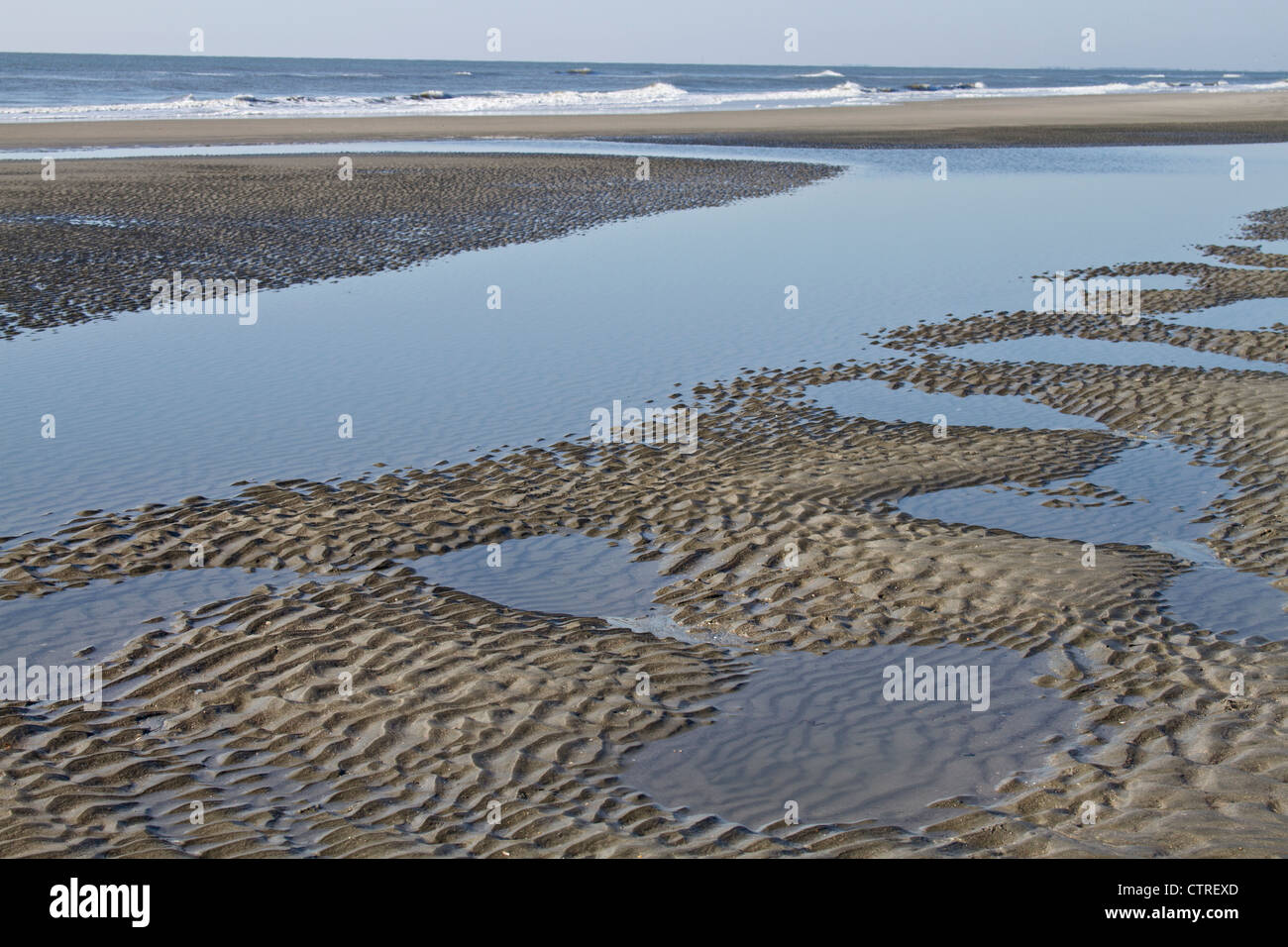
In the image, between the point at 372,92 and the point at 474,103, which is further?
the point at 372,92

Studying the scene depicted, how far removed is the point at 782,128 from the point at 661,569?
5859 centimetres

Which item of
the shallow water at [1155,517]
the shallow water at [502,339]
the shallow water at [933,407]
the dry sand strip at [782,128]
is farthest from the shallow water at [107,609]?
the dry sand strip at [782,128]

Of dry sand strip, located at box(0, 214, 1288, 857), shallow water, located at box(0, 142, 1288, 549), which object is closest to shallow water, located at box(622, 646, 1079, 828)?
dry sand strip, located at box(0, 214, 1288, 857)

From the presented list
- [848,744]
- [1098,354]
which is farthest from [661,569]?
[1098,354]

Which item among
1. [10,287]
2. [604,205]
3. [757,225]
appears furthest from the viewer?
[604,205]

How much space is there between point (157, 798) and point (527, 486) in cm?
Answer: 572

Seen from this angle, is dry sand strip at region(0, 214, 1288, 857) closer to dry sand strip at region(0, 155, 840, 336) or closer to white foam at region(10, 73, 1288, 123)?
dry sand strip at region(0, 155, 840, 336)

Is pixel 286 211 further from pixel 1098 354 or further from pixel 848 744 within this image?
pixel 848 744

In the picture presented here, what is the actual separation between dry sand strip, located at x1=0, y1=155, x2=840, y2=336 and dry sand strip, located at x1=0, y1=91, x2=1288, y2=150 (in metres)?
11.9

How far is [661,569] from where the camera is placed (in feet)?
32.8

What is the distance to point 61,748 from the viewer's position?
715 centimetres

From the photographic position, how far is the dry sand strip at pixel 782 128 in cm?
5525

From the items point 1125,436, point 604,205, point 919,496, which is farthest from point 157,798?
point 604,205
